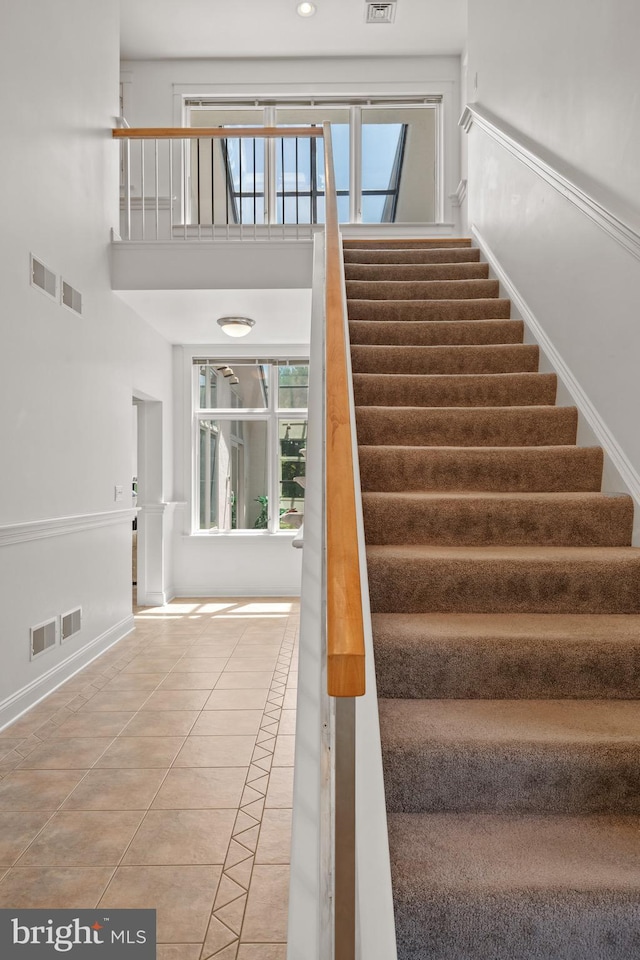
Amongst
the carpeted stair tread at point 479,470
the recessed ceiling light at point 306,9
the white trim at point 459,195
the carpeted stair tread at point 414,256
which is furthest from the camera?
the white trim at point 459,195

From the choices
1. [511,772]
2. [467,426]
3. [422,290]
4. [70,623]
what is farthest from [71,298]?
[511,772]

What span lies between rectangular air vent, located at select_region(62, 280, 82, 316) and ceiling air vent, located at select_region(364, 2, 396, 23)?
398 cm

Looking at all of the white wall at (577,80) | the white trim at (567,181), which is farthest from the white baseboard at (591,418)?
the white wall at (577,80)

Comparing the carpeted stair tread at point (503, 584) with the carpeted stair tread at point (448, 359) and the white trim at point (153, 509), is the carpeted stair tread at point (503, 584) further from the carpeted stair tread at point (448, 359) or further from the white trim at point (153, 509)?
the white trim at point (153, 509)

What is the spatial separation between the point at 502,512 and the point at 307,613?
1273 mm

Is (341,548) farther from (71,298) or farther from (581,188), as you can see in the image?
(71,298)

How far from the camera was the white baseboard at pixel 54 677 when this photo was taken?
358cm

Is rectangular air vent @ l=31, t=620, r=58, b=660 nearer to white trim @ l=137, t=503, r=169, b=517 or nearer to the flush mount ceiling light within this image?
white trim @ l=137, t=503, r=169, b=517

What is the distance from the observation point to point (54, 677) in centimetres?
411

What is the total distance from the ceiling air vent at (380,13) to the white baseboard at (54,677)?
18.7 ft

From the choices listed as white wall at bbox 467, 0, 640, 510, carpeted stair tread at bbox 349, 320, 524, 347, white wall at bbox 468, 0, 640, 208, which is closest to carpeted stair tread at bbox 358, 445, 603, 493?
A: white wall at bbox 467, 0, 640, 510

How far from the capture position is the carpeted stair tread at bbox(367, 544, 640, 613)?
228cm

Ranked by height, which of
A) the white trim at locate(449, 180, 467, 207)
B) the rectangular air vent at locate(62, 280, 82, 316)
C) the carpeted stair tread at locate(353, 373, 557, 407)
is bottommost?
the carpeted stair tread at locate(353, 373, 557, 407)

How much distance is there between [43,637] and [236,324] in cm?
319
